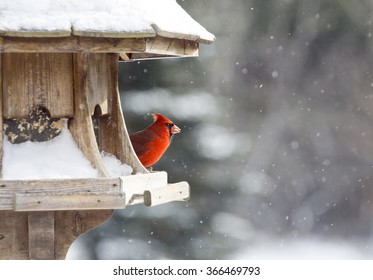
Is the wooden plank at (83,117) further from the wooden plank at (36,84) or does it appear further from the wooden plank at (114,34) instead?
the wooden plank at (114,34)

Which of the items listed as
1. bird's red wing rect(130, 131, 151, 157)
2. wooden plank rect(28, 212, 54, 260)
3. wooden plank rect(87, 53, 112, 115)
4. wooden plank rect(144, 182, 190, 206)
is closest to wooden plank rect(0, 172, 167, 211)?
wooden plank rect(144, 182, 190, 206)

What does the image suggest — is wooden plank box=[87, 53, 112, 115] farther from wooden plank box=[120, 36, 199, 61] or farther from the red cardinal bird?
the red cardinal bird

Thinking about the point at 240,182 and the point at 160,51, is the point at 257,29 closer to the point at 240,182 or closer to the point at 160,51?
the point at 240,182

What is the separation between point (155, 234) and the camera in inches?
308

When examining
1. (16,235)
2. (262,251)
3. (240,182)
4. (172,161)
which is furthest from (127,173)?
(262,251)

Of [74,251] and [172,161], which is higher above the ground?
[172,161]

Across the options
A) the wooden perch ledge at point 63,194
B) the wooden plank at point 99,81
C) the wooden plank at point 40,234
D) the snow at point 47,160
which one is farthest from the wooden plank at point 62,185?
the wooden plank at point 99,81

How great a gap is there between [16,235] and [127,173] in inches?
21.0

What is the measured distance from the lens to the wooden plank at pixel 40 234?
12.6ft

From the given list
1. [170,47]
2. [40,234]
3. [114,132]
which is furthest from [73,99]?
[40,234]

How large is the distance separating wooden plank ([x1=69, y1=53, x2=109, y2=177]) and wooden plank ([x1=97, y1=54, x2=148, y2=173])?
0.89 feet

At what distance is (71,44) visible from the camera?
3564 mm

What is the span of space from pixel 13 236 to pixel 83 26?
0.90 meters

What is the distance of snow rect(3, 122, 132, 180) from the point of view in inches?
147
